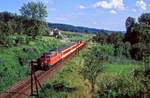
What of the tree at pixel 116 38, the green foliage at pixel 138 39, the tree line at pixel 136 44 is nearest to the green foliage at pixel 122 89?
the tree line at pixel 136 44

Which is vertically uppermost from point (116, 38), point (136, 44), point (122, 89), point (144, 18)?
point (144, 18)

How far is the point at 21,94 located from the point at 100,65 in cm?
886

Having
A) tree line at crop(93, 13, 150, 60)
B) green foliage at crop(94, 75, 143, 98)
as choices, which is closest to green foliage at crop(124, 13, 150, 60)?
tree line at crop(93, 13, 150, 60)

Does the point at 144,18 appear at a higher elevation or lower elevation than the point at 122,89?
higher

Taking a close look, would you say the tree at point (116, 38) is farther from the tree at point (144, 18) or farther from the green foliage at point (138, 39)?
the green foliage at point (138, 39)

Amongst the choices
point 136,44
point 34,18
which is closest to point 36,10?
point 34,18

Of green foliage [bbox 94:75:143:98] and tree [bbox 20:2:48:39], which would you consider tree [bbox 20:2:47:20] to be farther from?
green foliage [bbox 94:75:143:98]

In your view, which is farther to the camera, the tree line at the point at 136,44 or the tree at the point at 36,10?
the tree at the point at 36,10

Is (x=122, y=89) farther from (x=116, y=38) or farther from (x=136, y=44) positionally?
(x=116, y=38)

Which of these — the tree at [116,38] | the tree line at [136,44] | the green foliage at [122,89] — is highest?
the green foliage at [122,89]

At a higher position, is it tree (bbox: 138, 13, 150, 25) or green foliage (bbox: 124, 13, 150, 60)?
tree (bbox: 138, 13, 150, 25)

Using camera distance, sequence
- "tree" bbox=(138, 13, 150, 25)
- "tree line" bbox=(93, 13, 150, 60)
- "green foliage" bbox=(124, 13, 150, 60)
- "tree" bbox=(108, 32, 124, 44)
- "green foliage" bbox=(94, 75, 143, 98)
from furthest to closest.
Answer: "tree" bbox=(138, 13, 150, 25)
"tree" bbox=(108, 32, 124, 44)
"green foliage" bbox=(124, 13, 150, 60)
"tree line" bbox=(93, 13, 150, 60)
"green foliage" bbox=(94, 75, 143, 98)

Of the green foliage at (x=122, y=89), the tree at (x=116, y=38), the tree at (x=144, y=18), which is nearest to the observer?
the green foliage at (x=122, y=89)

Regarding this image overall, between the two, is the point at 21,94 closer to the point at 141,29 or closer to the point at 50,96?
the point at 50,96
